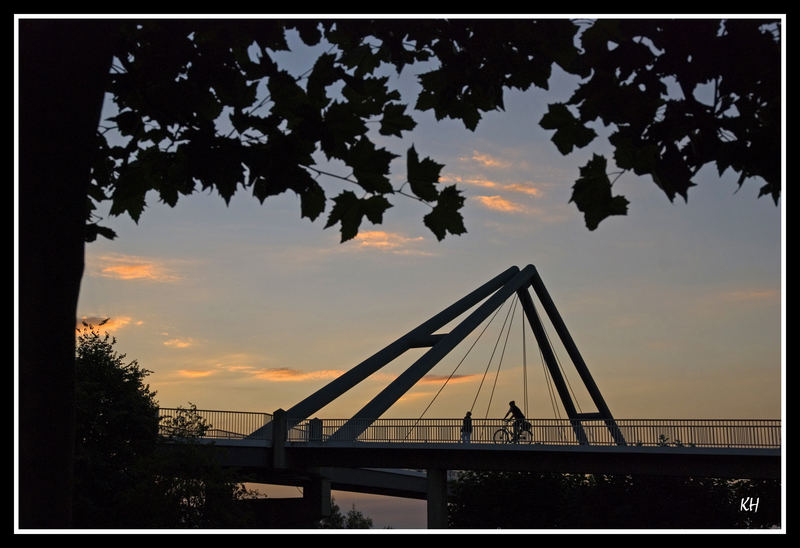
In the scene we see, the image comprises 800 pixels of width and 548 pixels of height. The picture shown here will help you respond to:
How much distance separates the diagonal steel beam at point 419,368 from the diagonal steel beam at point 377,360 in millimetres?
1313

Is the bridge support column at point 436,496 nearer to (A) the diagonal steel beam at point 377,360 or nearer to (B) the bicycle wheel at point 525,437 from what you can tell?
(B) the bicycle wheel at point 525,437

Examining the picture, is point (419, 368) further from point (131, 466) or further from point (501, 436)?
point (131, 466)

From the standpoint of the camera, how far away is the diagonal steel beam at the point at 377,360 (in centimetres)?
4769

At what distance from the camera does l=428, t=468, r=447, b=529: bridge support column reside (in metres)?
40.5

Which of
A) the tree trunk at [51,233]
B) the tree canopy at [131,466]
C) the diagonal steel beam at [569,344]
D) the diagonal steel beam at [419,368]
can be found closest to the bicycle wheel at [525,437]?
the diagonal steel beam at [419,368]

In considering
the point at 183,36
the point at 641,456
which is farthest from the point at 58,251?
the point at 641,456

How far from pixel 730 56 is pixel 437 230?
6.71 feet

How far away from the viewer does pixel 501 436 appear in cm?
3734

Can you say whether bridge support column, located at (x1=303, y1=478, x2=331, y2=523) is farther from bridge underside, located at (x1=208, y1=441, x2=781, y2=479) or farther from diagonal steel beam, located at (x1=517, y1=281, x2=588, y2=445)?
diagonal steel beam, located at (x1=517, y1=281, x2=588, y2=445)

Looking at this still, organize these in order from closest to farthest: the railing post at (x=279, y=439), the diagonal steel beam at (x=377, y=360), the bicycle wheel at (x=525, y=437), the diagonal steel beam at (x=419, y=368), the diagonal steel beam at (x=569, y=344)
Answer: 1. the bicycle wheel at (x=525, y=437)
2. the diagonal steel beam at (x=419, y=368)
3. the railing post at (x=279, y=439)
4. the diagonal steel beam at (x=377, y=360)
5. the diagonal steel beam at (x=569, y=344)

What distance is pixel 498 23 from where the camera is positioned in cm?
598

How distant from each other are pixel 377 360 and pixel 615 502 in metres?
17.0
